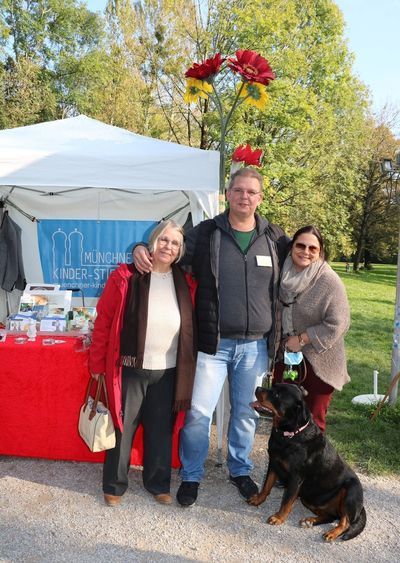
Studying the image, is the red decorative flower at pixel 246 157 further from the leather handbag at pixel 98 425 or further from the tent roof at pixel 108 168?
the leather handbag at pixel 98 425

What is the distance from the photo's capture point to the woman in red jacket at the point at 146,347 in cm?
259

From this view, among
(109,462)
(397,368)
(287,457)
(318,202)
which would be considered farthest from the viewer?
(318,202)

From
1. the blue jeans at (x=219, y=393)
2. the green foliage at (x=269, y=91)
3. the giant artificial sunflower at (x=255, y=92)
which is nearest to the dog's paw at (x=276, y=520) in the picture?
the blue jeans at (x=219, y=393)

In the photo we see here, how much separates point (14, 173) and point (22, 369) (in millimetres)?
1463

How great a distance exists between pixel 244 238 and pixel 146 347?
0.80 m

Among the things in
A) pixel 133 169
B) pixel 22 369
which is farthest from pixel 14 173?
pixel 22 369

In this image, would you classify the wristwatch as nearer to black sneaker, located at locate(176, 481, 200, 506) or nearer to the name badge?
the name badge

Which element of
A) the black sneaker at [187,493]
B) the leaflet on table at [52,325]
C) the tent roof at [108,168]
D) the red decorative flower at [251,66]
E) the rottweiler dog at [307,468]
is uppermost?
the red decorative flower at [251,66]

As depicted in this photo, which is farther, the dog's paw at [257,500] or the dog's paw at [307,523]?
the dog's paw at [257,500]

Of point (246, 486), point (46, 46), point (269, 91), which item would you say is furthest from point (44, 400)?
point (46, 46)

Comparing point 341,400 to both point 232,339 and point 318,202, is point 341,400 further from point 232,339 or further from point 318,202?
point 318,202

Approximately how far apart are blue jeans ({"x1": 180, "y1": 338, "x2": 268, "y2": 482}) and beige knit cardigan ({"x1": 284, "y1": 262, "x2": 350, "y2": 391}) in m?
0.27

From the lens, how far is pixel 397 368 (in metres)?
4.42

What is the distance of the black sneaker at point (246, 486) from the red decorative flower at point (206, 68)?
2.74 m
